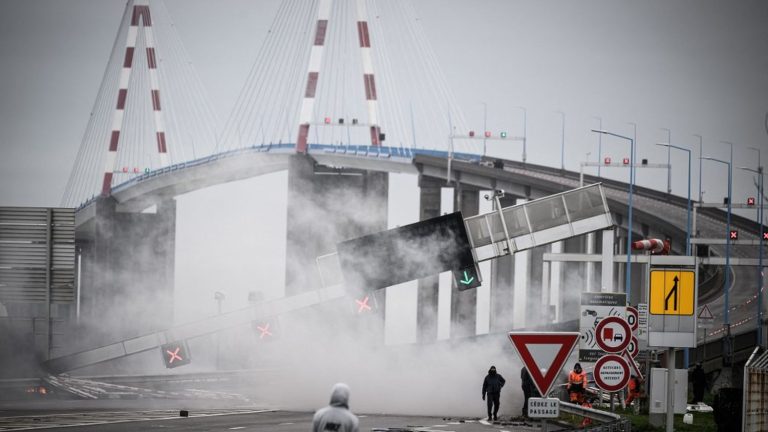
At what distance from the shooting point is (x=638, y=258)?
67188mm

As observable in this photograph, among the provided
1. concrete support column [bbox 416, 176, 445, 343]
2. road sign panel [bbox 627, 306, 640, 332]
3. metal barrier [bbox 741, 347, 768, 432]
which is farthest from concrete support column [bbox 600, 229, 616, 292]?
concrete support column [bbox 416, 176, 445, 343]

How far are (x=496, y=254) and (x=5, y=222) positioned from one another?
15660mm

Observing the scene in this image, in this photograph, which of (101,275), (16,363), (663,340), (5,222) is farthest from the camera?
(101,275)

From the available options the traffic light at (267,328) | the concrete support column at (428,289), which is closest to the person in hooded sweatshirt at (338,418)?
Answer: the traffic light at (267,328)

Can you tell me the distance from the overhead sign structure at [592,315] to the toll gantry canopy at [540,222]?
562 cm

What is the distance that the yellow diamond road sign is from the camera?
72.0ft

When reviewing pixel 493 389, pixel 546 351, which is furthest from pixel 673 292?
pixel 493 389

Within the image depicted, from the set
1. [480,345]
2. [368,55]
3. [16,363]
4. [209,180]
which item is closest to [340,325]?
[480,345]

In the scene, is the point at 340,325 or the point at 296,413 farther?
the point at 340,325

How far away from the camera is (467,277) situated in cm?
4200

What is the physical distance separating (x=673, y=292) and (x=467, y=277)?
A: 2011cm

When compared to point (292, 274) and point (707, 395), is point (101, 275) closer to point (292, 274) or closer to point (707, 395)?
point (292, 274)

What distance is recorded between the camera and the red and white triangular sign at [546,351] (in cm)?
1675

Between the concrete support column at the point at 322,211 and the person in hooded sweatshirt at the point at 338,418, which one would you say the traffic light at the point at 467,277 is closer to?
the person in hooded sweatshirt at the point at 338,418
